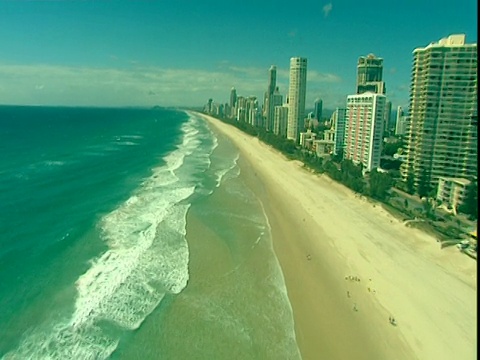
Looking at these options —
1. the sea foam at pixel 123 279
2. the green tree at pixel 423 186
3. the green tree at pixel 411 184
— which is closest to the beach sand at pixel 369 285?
the sea foam at pixel 123 279

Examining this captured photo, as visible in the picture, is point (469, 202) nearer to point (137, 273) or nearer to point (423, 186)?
point (423, 186)

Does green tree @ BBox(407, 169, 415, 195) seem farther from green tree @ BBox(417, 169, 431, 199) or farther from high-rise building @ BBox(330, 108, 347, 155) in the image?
high-rise building @ BBox(330, 108, 347, 155)

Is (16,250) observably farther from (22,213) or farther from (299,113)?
(299,113)

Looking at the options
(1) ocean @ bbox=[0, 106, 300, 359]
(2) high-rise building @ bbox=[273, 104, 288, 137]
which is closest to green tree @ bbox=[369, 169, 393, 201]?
(1) ocean @ bbox=[0, 106, 300, 359]

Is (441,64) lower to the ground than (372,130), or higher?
higher

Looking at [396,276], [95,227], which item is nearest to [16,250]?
[95,227]

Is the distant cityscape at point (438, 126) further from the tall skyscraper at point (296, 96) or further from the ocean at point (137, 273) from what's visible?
the tall skyscraper at point (296, 96)
